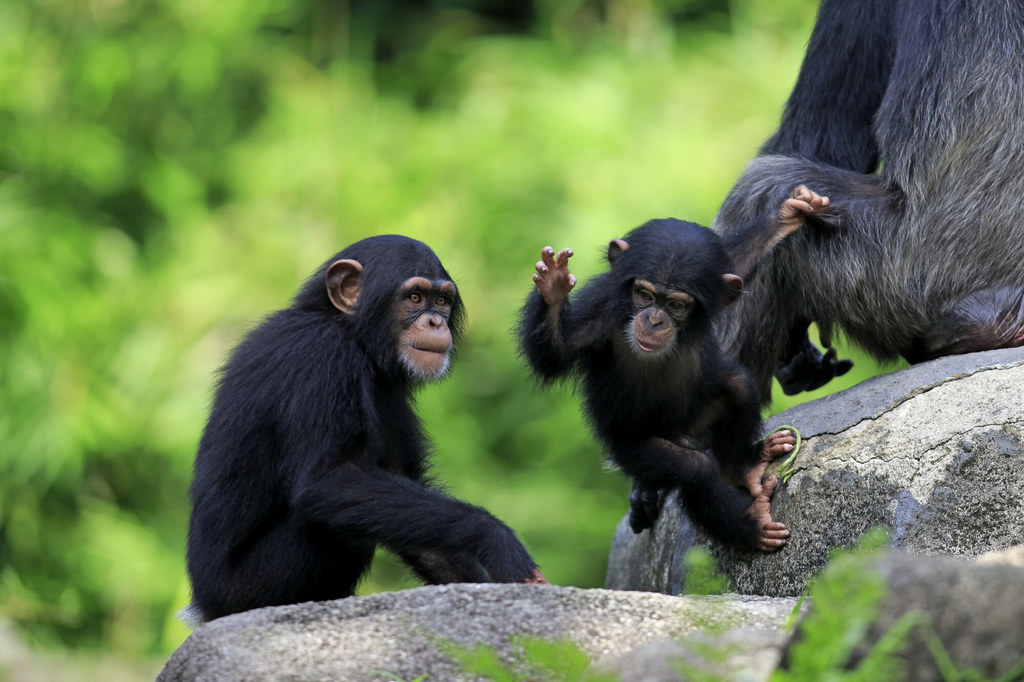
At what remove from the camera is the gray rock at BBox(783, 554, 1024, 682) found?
2730 mm

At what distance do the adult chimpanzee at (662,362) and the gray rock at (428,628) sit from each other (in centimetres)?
94

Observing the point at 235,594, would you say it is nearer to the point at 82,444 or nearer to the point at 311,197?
the point at 82,444

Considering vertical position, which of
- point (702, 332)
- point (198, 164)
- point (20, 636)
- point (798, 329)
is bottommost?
point (702, 332)

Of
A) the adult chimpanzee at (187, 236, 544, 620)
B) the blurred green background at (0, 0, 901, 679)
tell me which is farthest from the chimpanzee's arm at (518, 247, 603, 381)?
the blurred green background at (0, 0, 901, 679)

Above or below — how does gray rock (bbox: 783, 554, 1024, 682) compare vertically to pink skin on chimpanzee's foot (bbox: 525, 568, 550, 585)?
below

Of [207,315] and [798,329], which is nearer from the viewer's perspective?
[798,329]

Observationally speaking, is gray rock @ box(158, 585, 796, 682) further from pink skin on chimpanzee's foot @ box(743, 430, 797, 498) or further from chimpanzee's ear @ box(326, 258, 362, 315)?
chimpanzee's ear @ box(326, 258, 362, 315)

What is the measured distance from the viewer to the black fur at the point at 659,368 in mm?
4836

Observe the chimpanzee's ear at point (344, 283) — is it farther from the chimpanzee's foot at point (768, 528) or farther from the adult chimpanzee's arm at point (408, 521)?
the chimpanzee's foot at point (768, 528)

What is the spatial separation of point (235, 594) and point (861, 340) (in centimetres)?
324

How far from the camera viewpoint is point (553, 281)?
475 cm

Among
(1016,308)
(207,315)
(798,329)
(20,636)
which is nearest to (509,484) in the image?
(207,315)

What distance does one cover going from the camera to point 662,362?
4.94m

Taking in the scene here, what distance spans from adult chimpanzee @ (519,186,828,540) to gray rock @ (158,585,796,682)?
0.94m
